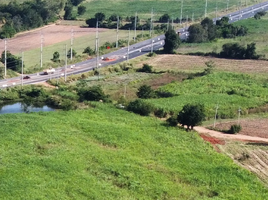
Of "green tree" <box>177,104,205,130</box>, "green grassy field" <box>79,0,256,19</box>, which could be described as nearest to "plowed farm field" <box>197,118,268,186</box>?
"green tree" <box>177,104,205,130</box>

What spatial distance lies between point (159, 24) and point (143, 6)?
70.9 feet

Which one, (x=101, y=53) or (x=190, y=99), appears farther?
(x=101, y=53)

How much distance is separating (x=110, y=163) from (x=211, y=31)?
6243 cm

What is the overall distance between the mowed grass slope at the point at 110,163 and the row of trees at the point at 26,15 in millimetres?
55988

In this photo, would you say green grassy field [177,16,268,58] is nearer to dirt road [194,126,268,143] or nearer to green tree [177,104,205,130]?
dirt road [194,126,268,143]

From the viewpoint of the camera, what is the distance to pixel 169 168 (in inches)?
1469

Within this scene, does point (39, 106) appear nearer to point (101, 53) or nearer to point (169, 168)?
point (169, 168)

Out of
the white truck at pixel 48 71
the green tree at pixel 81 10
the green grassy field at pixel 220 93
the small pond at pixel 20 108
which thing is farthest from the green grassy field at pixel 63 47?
the green grassy field at pixel 220 93

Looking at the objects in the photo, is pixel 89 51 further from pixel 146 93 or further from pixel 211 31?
pixel 146 93

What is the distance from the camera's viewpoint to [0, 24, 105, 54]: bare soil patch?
88.5 m

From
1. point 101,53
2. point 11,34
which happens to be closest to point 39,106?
point 101,53

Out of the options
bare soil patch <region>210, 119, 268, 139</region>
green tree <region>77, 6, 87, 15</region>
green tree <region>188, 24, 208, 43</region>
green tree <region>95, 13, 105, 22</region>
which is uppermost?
green tree <region>77, 6, 87, 15</region>

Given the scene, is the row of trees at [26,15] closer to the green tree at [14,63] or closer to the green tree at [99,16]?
the green tree at [99,16]

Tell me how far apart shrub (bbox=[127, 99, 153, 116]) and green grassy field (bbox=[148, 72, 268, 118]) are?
104 inches
